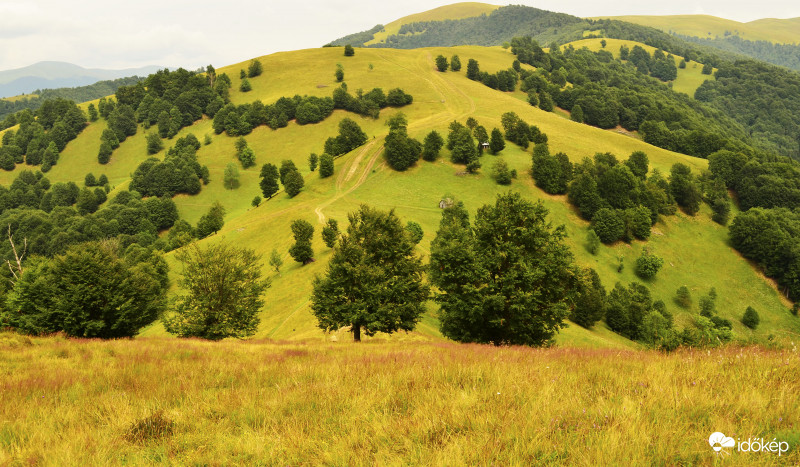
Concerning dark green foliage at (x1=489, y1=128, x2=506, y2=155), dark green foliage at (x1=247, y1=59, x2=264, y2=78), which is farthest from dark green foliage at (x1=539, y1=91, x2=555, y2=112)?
dark green foliage at (x1=247, y1=59, x2=264, y2=78)

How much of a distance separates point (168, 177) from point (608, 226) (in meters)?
132

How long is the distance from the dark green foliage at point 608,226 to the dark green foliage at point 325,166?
214 ft

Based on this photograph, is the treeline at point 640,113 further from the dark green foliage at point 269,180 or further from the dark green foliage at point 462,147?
the dark green foliage at point 269,180

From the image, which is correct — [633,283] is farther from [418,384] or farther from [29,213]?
[29,213]

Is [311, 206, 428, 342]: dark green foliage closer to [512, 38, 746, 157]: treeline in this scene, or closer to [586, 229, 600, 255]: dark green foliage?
[586, 229, 600, 255]: dark green foliage

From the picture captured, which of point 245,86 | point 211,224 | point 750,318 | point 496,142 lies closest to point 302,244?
point 211,224

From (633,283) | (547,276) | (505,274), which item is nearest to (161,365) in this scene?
(505,274)

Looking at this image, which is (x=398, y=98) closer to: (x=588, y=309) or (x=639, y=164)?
(x=639, y=164)

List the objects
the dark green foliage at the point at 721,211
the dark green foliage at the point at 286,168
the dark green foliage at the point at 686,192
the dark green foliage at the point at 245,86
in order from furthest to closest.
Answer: the dark green foliage at the point at 245,86, the dark green foliage at the point at 286,168, the dark green foliage at the point at 686,192, the dark green foliage at the point at 721,211

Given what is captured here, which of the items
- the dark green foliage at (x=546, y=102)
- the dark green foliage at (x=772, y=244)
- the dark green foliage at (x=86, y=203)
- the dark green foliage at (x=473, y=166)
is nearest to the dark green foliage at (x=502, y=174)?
the dark green foliage at (x=473, y=166)

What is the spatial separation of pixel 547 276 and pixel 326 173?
79082 mm

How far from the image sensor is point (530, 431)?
4305 mm

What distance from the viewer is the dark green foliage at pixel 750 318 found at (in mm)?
63094

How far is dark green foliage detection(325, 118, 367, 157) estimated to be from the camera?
111562 millimetres
